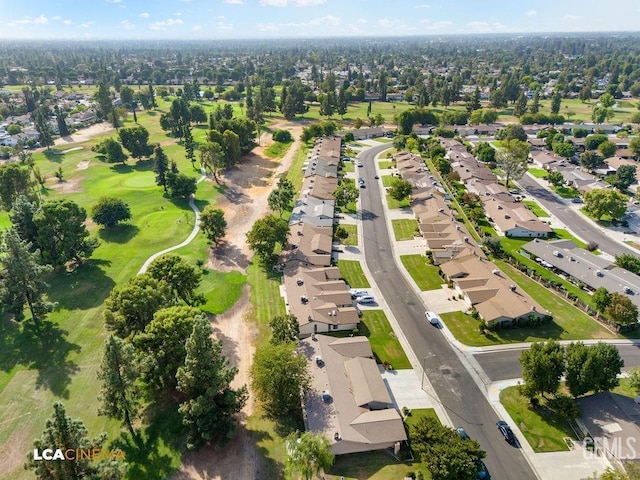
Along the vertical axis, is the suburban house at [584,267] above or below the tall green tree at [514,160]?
below

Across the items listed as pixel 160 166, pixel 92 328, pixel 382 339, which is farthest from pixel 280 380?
pixel 160 166

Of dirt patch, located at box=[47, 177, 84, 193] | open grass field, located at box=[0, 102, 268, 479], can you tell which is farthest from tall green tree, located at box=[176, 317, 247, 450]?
dirt patch, located at box=[47, 177, 84, 193]

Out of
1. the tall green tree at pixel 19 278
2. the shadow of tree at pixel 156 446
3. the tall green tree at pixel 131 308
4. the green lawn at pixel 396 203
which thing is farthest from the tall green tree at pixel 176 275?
the green lawn at pixel 396 203

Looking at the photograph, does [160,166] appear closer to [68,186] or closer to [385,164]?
[68,186]

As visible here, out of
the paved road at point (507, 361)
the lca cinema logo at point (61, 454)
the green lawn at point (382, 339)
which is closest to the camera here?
the lca cinema logo at point (61, 454)

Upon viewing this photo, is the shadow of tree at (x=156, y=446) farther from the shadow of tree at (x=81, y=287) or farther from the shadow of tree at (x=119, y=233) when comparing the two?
the shadow of tree at (x=119, y=233)

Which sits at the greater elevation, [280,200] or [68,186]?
[280,200]

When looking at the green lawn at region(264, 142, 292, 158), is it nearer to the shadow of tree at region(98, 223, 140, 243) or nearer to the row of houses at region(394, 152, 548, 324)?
the row of houses at region(394, 152, 548, 324)
